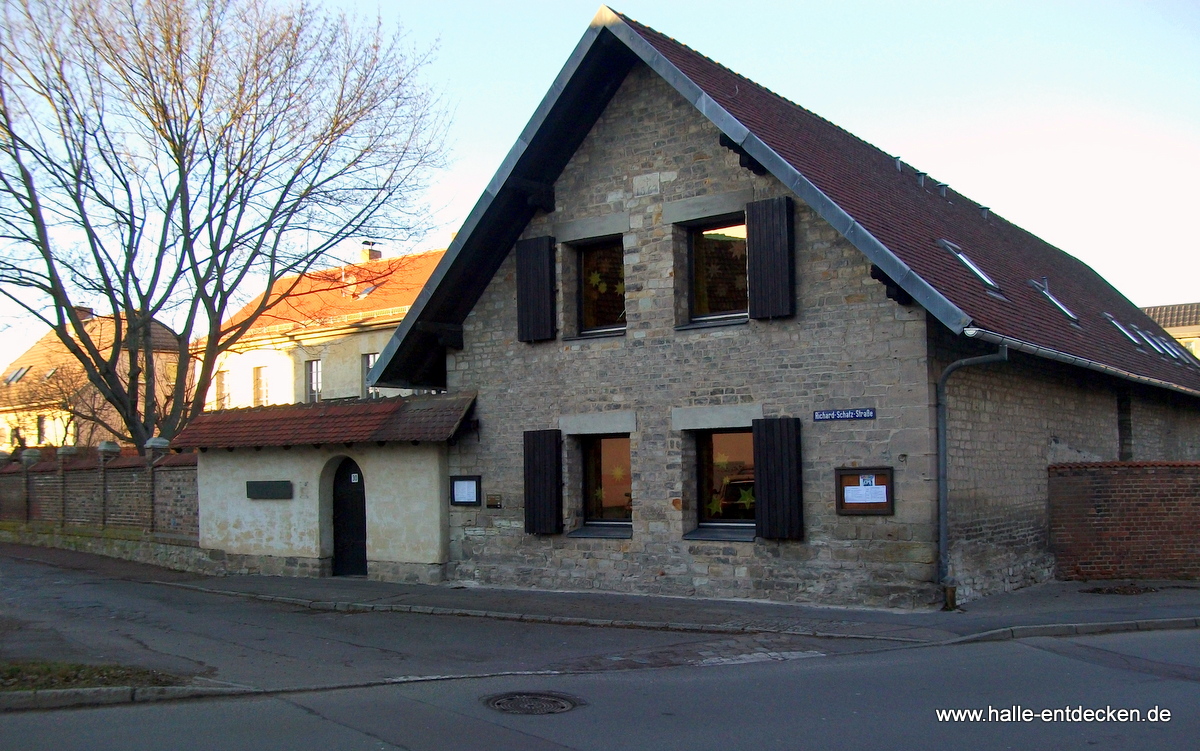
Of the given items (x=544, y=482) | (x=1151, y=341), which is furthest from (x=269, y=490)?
(x=1151, y=341)

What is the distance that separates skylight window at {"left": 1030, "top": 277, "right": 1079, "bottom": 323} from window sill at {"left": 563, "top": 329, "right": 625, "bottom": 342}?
807cm

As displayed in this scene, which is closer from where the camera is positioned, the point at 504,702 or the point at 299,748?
the point at 299,748

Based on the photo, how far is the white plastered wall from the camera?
17766 millimetres

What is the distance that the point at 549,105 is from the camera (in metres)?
15.5

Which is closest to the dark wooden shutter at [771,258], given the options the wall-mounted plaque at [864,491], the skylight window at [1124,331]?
the wall-mounted plaque at [864,491]

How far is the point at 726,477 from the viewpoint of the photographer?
15375 millimetres

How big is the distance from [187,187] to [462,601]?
1507 cm

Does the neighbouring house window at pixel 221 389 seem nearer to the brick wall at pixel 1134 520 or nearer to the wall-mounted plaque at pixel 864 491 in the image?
the wall-mounted plaque at pixel 864 491

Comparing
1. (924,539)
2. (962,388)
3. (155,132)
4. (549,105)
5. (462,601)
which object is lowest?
(462,601)

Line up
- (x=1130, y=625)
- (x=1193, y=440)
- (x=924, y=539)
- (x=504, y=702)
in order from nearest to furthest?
(x=504, y=702)
(x=1130, y=625)
(x=924, y=539)
(x=1193, y=440)

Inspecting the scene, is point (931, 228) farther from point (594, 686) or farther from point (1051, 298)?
point (594, 686)

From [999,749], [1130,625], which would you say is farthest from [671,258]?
[999,749]

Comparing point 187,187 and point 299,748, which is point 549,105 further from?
point 187,187

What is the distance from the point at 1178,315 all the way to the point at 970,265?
56.2 meters
